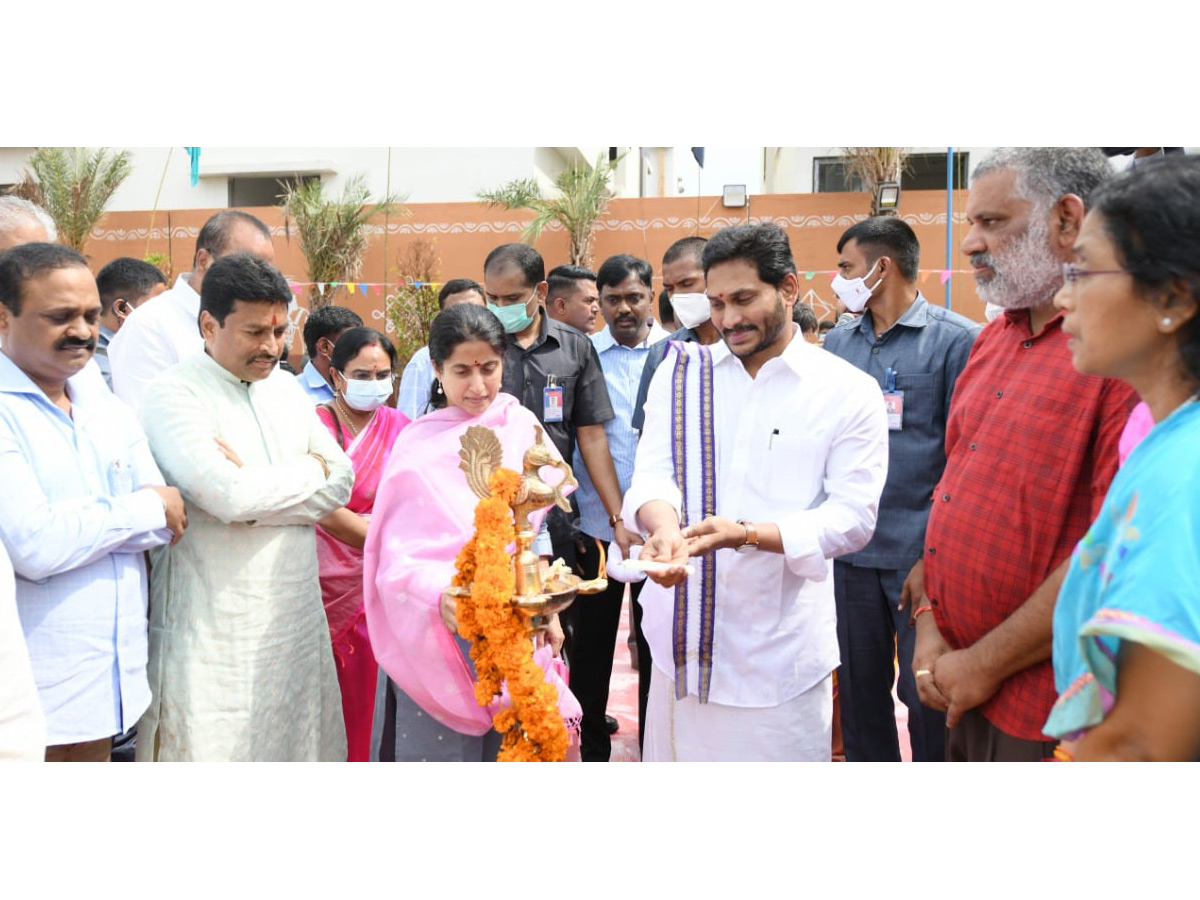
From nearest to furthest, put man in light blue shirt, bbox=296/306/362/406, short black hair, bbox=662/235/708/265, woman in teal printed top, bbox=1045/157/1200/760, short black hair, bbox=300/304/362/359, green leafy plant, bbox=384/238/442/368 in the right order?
woman in teal printed top, bbox=1045/157/1200/760 → short black hair, bbox=662/235/708/265 → man in light blue shirt, bbox=296/306/362/406 → short black hair, bbox=300/304/362/359 → green leafy plant, bbox=384/238/442/368

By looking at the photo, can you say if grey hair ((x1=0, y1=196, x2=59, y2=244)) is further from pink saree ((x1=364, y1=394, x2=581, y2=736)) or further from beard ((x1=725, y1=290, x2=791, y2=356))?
beard ((x1=725, y1=290, x2=791, y2=356))

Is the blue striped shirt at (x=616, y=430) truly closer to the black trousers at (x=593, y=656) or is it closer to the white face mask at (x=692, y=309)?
the black trousers at (x=593, y=656)

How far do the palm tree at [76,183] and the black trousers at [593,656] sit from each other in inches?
450

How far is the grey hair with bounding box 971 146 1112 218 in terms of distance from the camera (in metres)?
2.25

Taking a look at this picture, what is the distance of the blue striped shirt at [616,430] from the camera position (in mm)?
4449

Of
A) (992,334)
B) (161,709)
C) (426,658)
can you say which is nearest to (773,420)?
(992,334)

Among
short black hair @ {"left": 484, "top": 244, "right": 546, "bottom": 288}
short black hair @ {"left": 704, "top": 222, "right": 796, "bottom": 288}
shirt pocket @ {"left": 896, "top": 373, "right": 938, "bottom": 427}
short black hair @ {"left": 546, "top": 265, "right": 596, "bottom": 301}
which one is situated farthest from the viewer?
short black hair @ {"left": 546, "top": 265, "right": 596, "bottom": 301}

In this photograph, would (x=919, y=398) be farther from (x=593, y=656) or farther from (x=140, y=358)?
(x=140, y=358)

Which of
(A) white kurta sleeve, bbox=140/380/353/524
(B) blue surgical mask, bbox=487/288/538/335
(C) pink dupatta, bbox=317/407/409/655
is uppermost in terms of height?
(B) blue surgical mask, bbox=487/288/538/335

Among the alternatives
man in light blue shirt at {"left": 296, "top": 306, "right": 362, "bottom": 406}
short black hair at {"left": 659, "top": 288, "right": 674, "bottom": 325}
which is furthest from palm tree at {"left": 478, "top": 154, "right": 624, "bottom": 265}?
man in light blue shirt at {"left": 296, "top": 306, "right": 362, "bottom": 406}

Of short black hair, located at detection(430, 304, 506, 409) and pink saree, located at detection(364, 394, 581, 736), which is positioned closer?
pink saree, located at detection(364, 394, 581, 736)

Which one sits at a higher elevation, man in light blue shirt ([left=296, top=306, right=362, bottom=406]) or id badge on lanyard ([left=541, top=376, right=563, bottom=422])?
man in light blue shirt ([left=296, top=306, right=362, bottom=406])

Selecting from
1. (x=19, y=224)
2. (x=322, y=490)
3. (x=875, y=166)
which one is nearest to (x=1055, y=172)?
(x=322, y=490)

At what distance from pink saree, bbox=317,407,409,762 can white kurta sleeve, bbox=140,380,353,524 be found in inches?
27.5
